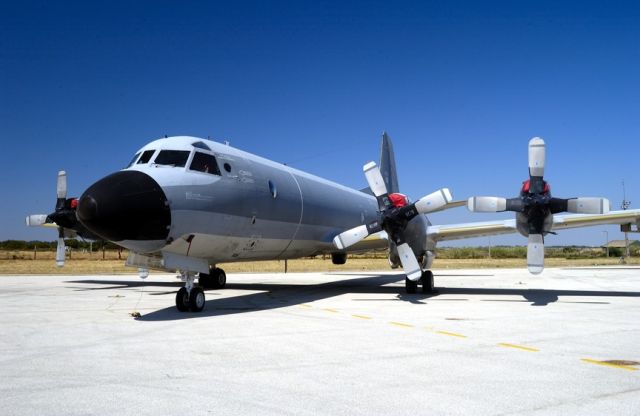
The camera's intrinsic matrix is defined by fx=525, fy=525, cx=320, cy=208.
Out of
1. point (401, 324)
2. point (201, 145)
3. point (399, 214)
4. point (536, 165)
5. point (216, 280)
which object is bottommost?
point (401, 324)

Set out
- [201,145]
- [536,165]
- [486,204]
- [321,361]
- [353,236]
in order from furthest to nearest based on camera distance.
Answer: [353,236]
[486,204]
[536,165]
[201,145]
[321,361]

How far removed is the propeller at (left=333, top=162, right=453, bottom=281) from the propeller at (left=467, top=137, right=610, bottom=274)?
1.09 meters

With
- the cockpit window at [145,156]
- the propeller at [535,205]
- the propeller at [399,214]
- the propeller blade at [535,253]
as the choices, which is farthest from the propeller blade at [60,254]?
the propeller blade at [535,253]

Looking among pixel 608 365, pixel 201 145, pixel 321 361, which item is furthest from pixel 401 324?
pixel 201 145

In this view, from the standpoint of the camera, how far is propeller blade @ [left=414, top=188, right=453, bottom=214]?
15875 mm

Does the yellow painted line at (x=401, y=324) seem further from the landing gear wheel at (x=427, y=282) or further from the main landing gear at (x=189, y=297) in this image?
the landing gear wheel at (x=427, y=282)

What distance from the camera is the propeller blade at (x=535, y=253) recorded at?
50.6 feet

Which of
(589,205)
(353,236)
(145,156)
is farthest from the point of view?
(353,236)

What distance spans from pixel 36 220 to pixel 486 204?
20.3m

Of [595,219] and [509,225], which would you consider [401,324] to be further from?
[595,219]

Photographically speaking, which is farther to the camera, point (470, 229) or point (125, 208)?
point (470, 229)

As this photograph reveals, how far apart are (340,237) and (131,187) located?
810cm

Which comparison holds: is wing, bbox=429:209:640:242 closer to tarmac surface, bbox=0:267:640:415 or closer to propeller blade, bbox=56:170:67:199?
tarmac surface, bbox=0:267:640:415

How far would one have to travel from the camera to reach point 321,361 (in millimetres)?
6844
